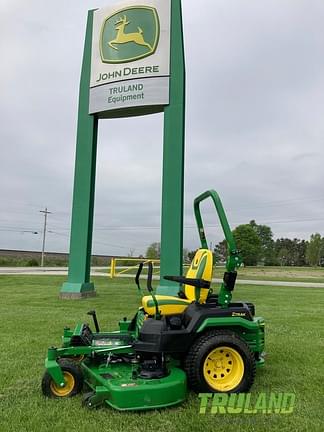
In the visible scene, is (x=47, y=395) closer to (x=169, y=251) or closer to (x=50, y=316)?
(x=50, y=316)

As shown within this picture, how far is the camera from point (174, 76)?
1452 cm

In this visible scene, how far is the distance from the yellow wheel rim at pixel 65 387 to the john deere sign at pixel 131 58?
1129cm

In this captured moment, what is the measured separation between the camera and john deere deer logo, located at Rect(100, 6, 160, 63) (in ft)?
48.8

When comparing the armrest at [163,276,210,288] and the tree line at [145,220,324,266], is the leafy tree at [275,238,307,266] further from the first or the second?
the armrest at [163,276,210,288]

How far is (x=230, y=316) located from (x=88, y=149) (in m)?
11.6

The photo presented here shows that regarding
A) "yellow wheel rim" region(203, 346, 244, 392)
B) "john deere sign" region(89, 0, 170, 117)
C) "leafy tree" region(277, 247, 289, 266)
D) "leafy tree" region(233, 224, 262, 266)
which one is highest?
"john deere sign" region(89, 0, 170, 117)

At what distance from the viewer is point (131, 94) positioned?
14.8 m

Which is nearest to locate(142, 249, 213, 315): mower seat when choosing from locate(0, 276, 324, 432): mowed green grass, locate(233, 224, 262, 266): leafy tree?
locate(233, 224, 262, 266): leafy tree

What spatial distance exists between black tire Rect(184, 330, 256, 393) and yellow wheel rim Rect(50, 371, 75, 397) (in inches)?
45.6

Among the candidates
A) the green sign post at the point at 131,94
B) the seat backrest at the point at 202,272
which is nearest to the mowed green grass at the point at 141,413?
the seat backrest at the point at 202,272

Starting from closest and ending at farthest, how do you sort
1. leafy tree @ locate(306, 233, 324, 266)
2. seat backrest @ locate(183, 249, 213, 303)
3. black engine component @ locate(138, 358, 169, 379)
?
black engine component @ locate(138, 358, 169, 379) < seat backrest @ locate(183, 249, 213, 303) < leafy tree @ locate(306, 233, 324, 266)

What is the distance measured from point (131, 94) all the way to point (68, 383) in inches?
464

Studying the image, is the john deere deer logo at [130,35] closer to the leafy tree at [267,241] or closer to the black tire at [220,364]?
the black tire at [220,364]

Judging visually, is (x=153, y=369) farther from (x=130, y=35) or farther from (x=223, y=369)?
(x=130, y=35)
